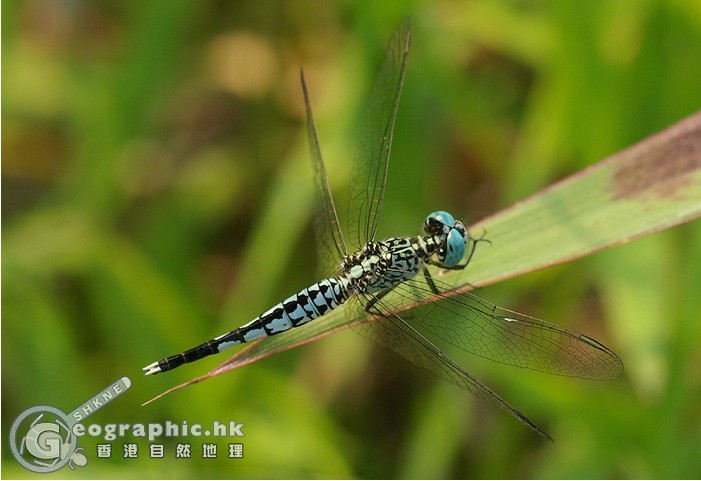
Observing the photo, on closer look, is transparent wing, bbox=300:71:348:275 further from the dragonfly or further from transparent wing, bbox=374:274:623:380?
transparent wing, bbox=374:274:623:380

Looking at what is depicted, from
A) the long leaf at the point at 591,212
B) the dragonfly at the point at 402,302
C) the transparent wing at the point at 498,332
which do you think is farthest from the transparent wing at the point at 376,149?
the long leaf at the point at 591,212

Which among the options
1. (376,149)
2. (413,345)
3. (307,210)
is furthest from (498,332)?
(307,210)

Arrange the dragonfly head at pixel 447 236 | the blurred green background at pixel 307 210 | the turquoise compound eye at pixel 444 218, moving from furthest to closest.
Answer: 1. the blurred green background at pixel 307 210
2. the turquoise compound eye at pixel 444 218
3. the dragonfly head at pixel 447 236

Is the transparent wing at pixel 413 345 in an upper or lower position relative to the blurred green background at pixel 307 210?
lower

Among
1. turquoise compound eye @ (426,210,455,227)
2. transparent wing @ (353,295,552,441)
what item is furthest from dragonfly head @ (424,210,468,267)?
transparent wing @ (353,295,552,441)

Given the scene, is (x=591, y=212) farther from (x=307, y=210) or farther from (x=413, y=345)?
(x=307, y=210)

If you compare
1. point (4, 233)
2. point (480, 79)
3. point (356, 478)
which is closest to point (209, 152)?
point (4, 233)

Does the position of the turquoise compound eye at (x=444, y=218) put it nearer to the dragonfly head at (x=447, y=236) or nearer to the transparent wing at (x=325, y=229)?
the dragonfly head at (x=447, y=236)
